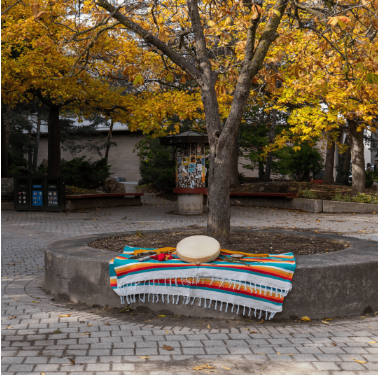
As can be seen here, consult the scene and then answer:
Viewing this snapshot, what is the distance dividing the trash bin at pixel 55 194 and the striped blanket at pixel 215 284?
1155 centimetres

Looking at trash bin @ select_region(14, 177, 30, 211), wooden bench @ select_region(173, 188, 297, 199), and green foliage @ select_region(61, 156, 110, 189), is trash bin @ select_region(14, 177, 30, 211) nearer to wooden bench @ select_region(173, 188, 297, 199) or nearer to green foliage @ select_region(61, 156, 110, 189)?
wooden bench @ select_region(173, 188, 297, 199)

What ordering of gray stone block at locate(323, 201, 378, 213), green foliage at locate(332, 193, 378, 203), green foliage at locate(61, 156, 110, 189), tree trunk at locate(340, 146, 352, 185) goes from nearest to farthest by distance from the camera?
gray stone block at locate(323, 201, 378, 213) → green foliage at locate(332, 193, 378, 203) → green foliage at locate(61, 156, 110, 189) → tree trunk at locate(340, 146, 352, 185)

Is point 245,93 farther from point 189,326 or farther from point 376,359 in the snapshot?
point 376,359

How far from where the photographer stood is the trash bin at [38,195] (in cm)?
1588

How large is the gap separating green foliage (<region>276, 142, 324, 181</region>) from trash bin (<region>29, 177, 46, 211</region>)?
38.3ft

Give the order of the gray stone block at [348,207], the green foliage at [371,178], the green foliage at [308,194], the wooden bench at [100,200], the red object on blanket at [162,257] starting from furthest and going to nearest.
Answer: the green foliage at [371,178]
the green foliage at [308,194]
the wooden bench at [100,200]
the gray stone block at [348,207]
the red object on blanket at [162,257]

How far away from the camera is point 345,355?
359 cm

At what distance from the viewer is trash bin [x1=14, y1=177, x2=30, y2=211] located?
16.0 m

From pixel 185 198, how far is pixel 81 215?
11.7ft

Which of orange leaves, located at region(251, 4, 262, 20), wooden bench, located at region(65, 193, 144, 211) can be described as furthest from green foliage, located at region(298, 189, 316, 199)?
orange leaves, located at region(251, 4, 262, 20)

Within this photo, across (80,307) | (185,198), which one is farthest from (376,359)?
(185,198)

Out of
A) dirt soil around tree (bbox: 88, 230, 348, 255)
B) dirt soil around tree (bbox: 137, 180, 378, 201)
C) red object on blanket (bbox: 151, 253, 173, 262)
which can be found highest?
dirt soil around tree (bbox: 137, 180, 378, 201)

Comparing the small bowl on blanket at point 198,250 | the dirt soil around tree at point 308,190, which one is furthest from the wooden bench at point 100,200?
the small bowl on blanket at point 198,250

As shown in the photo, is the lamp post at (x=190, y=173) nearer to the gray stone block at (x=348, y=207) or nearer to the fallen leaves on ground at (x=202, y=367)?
the gray stone block at (x=348, y=207)
